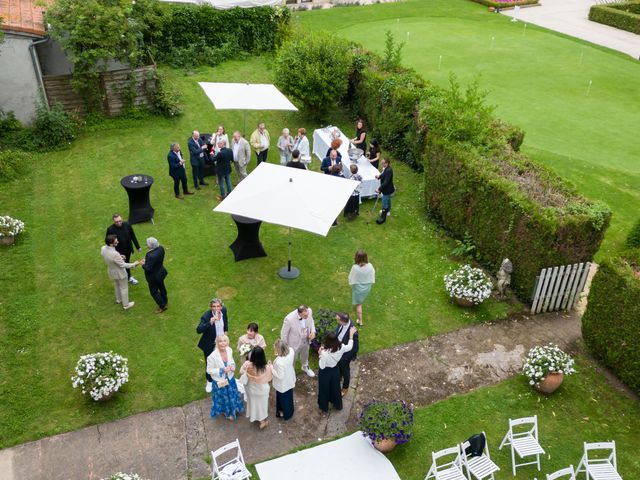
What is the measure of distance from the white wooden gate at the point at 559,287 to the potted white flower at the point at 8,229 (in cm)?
1184

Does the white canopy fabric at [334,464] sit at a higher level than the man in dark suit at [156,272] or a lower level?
lower

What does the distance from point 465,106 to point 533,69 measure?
1392 centimetres

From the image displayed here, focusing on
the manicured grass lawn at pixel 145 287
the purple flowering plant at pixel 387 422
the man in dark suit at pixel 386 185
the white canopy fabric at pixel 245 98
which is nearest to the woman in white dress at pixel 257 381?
the manicured grass lawn at pixel 145 287

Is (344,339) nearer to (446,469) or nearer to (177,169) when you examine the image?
(446,469)

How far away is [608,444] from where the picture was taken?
8609mm

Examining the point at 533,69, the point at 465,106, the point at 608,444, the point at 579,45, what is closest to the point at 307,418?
the point at 608,444

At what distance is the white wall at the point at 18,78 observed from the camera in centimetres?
1725

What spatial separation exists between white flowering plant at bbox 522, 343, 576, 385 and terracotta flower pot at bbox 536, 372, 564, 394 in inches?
2.3

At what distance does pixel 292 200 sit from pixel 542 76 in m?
18.7

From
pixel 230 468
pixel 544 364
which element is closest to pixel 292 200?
pixel 230 468

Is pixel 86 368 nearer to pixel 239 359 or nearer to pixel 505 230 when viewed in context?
pixel 239 359

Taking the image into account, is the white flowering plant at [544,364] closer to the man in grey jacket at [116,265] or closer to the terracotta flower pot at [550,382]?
the terracotta flower pot at [550,382]

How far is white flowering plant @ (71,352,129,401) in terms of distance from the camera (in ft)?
30.1

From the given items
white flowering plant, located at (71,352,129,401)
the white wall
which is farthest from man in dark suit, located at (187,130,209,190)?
white flowering plant, located at (71,352,129,401)
